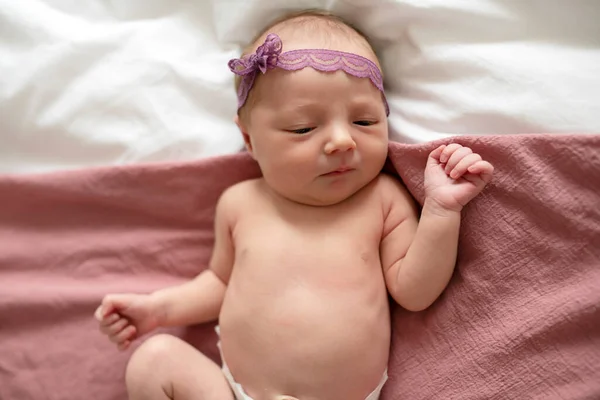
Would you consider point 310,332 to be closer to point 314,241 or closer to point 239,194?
point 314,241

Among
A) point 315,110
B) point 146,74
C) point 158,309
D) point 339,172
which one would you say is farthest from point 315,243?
point 146,74

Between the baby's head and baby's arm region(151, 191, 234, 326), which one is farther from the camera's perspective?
baby's arm region(151, 191, 234, 326)

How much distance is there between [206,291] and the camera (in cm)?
108

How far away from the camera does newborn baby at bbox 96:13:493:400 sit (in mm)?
915

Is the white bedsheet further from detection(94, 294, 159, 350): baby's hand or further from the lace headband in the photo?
detection(94, 294, 159, 350): baby's hand

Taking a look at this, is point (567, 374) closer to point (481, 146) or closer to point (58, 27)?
point (481, 146)

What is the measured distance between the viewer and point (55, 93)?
1.15 meters

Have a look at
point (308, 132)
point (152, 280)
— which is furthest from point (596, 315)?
point (152, 280)

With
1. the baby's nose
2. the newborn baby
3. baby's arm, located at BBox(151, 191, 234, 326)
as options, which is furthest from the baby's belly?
the baby's nose

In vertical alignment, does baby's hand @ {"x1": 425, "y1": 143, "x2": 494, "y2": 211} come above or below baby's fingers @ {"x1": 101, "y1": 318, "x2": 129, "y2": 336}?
above

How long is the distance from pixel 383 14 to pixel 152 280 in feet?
2.31

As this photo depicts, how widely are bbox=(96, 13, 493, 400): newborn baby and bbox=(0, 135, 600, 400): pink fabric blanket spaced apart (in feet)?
0.17

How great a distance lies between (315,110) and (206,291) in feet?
1.38

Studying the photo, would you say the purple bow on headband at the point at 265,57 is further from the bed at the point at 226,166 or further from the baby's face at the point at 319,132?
the bed at the point at 226,166
